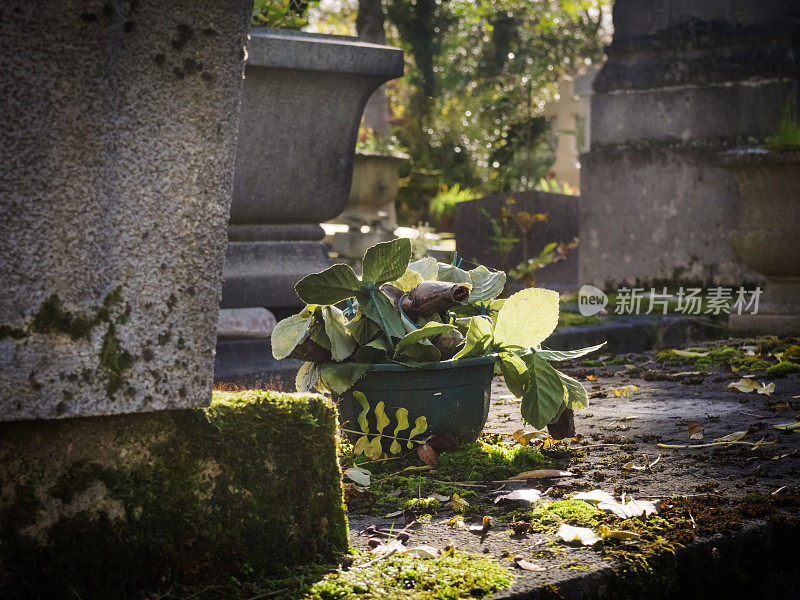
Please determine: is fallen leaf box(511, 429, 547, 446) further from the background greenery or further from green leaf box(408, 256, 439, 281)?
the background greenery

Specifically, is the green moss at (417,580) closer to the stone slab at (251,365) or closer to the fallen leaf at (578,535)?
the fallen leaf at (578,535)

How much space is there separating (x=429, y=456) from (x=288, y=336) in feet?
1.61

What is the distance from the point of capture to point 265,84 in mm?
3951

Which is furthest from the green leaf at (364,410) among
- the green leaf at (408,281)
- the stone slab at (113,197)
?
the stone slab at (113,197)

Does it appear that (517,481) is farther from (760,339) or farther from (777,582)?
(760,339)

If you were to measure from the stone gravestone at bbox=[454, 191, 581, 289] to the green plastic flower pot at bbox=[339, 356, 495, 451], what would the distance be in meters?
5.82

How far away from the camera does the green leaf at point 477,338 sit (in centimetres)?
248

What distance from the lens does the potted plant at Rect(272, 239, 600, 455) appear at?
242 centimetres

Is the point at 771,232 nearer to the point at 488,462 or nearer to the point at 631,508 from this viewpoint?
the point at 488,462

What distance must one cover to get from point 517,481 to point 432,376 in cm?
36

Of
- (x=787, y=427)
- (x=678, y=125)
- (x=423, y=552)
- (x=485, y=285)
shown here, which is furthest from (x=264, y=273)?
(x=678, y=125)

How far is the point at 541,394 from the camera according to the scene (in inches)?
97.0

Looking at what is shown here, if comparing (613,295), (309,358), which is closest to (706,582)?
(309,358)

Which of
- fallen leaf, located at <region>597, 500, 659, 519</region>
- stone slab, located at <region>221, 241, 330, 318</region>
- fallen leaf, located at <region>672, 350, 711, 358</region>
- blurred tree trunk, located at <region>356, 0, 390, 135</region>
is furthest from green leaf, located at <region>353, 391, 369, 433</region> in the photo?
blurred tree trunk, located at <region>356, 0, 390, 135</region>
